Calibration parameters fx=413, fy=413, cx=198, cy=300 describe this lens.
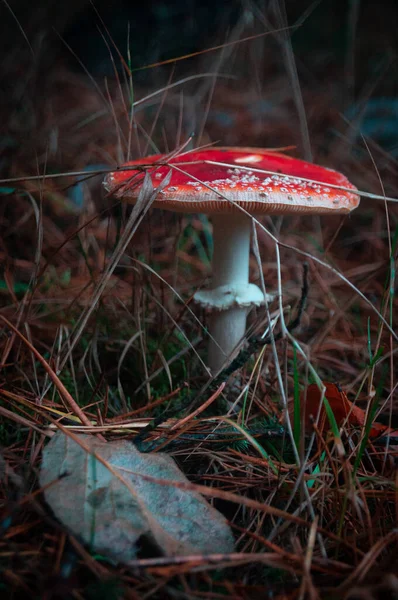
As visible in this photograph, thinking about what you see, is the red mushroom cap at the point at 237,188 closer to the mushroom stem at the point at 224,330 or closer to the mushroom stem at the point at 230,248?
the mushroom stem at the point at 230,248

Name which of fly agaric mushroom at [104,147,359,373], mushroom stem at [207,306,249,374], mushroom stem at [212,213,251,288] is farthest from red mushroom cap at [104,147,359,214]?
mushroom stem at [207,306,249,374]

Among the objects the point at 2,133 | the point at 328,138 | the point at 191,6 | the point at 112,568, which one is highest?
the point at 191,6

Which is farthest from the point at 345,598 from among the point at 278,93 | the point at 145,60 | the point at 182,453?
the point at 278,93

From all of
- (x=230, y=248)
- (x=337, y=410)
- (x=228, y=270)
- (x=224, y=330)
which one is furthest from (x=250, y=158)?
(x=337, y=410)

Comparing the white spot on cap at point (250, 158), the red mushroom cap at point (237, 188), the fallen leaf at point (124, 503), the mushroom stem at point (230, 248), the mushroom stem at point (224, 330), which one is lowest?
the fallen leaf at point (124, 503)

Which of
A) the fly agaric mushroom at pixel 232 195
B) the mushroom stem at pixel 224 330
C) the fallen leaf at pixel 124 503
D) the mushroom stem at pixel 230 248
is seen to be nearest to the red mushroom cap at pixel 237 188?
the fly agaric mushroom at pixel 232 195

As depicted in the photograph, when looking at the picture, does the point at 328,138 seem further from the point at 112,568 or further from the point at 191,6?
the point at 112,568
